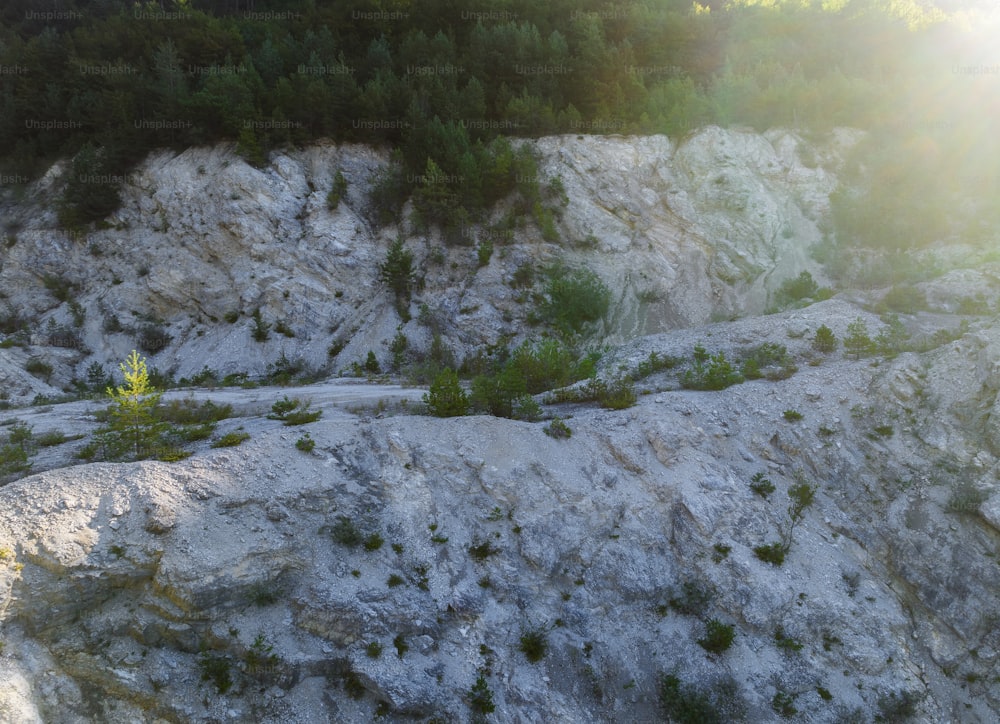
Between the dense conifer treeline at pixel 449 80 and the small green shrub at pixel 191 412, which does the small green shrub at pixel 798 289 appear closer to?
the dense conifer treeline at pixel 449 80

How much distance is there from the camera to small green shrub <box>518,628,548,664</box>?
30.7 ft

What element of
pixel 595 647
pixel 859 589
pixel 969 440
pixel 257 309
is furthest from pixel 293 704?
pixel 257 309

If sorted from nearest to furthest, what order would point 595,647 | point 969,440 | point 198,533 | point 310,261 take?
point 198,533
point 595,647
point 969,440
point 310,261

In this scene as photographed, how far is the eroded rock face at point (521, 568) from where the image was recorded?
835cm

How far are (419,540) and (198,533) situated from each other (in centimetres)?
356

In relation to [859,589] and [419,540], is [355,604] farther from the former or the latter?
[859,589]

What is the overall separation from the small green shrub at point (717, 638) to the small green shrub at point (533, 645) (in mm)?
2719

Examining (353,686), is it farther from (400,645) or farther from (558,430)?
(558,430)

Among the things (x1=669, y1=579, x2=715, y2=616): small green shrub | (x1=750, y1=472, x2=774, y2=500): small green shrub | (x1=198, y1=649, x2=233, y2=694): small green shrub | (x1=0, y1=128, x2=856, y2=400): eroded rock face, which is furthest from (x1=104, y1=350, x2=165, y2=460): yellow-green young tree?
(x1=750, y1=472, x2=774, y2=500): small green shrub

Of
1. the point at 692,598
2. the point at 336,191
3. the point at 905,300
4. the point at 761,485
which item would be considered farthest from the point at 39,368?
the point at 905,300

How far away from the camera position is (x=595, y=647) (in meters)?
9.63

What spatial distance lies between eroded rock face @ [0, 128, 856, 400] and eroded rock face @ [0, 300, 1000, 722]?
35.2 feet

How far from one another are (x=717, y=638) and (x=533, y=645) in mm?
3127

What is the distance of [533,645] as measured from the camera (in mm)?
9406
